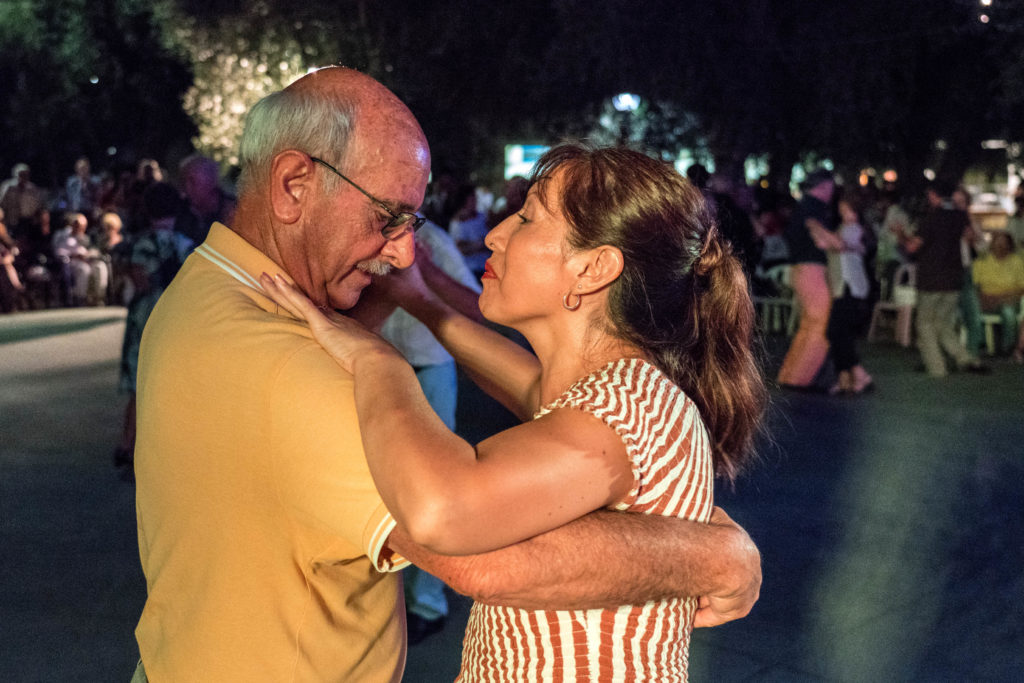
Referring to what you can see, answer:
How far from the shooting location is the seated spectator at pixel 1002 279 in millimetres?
13086

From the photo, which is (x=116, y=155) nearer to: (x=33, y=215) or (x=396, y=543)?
(x=33, y=215)

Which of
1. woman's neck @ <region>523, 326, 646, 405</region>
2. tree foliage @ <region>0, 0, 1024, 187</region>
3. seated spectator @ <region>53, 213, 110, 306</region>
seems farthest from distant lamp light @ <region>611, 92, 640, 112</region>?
woman's neck @ <region>523, 326, 646, 405</region>

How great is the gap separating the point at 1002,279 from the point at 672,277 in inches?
499

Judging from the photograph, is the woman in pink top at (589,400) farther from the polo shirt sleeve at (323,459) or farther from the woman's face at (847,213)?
the woman's face at (847,213)

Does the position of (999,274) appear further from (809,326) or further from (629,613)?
(629,613)

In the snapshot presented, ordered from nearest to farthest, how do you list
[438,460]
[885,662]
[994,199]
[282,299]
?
1. [438,460]
2. [282,299]
3. [885,662]
4. [994,199]

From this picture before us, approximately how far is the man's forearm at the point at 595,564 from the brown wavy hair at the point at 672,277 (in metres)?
0.29

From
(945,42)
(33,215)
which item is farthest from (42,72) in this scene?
(945,42)

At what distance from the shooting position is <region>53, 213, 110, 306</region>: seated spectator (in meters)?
17.0

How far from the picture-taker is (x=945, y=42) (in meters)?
18.8

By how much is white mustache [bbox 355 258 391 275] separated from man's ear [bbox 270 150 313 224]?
0.18 metres

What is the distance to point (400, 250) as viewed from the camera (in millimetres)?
1976

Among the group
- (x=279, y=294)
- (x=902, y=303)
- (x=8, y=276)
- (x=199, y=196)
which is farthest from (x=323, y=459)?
(x=8, y=276)

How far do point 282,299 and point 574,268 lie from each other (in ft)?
1.62
